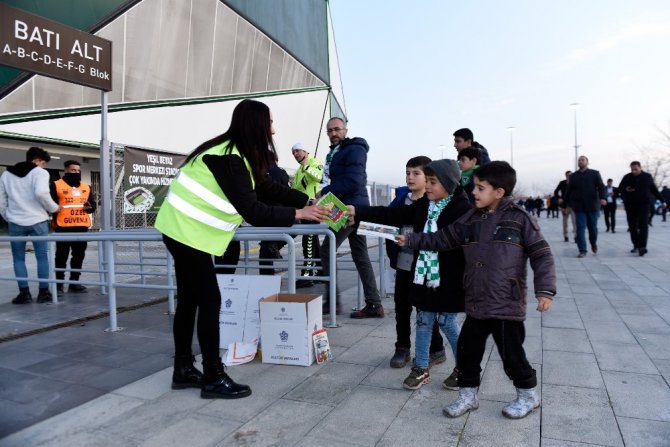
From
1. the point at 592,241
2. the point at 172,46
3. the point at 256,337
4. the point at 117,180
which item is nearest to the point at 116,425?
the point at 256,337

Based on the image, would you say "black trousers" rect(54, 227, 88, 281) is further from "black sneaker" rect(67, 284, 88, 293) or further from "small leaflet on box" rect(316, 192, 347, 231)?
"small leaflet on box" rect(316, 192, 347, 231)

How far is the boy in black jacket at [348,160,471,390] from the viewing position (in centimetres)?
295

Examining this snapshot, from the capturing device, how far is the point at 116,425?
2.53 meters

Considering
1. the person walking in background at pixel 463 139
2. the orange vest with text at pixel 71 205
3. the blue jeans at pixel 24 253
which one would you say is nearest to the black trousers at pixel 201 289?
the person walking in background at pixel 463 139

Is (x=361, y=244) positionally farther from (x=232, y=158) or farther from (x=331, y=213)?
(x=232, y=158)

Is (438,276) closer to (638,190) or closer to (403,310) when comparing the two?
(403,310)

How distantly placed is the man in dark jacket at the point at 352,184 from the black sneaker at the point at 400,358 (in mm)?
1384

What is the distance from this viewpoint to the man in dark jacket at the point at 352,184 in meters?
4.61

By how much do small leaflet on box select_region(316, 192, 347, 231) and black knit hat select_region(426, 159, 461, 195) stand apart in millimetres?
639

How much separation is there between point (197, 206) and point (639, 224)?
9.53 m

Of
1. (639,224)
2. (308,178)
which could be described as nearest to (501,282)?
(308,178)

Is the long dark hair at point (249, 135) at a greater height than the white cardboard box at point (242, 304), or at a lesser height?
greater

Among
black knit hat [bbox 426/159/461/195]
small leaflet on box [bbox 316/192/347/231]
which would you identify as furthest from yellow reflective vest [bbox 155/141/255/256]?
black knit hat [bbox 426/159/461/195]

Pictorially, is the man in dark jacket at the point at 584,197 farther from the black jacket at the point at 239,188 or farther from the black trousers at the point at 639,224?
the black jacket at the point at 239,188
